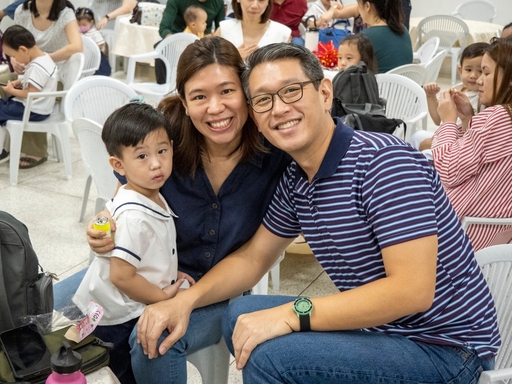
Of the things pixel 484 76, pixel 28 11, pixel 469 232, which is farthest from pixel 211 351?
pixel 28 11

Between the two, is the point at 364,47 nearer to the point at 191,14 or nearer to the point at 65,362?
the point at 191,14

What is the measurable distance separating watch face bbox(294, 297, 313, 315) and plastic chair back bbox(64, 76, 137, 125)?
2.22m

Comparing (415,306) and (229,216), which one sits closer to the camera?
(415,306)

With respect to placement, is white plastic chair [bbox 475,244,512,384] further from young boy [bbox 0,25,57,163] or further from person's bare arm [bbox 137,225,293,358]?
young boy [bbox 0,25,57,163]

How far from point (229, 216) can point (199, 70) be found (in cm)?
43

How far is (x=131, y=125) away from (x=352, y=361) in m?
0.86

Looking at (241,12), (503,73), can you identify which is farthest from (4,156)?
(503,73)

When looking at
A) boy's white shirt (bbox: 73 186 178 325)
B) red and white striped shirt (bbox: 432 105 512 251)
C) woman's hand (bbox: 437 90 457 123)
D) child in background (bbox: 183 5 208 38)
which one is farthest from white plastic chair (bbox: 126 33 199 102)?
boy's white shirt (bbox: 73 186 178 325)

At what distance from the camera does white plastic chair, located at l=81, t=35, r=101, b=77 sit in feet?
16.0

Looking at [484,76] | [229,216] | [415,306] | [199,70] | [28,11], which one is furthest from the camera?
[28,11]

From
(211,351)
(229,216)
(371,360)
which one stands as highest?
(229,216)

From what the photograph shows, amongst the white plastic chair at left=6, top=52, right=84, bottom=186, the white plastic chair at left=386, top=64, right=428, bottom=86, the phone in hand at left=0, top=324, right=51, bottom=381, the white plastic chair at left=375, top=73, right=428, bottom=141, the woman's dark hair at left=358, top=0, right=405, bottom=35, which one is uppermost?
the woman's dark hair at left=358, top=0, right=405, bottom=35

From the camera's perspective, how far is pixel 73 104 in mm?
3422

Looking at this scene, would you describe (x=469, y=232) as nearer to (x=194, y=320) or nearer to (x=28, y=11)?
(x=194, y=320)
